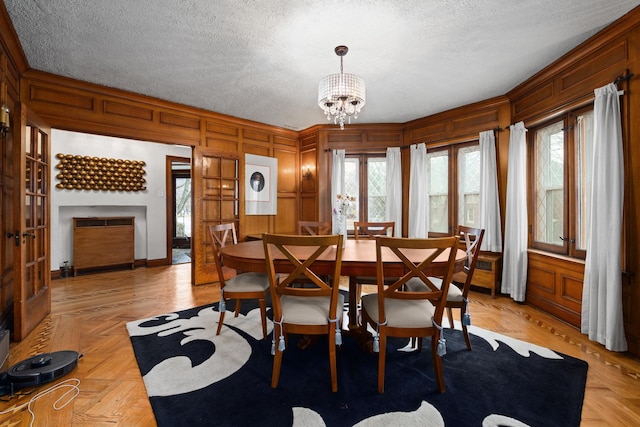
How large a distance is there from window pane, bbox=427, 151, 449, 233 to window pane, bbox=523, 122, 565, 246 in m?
1.25

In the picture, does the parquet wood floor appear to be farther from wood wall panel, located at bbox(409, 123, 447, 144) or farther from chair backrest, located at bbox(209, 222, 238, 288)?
wood wall panel, located at bbox(409, 123, 447, 144)

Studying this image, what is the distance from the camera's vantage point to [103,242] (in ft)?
17.2

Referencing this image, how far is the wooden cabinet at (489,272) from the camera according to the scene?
3.82 metres

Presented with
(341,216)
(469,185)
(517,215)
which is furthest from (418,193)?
(341,216)

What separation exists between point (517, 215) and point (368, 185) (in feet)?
7.63

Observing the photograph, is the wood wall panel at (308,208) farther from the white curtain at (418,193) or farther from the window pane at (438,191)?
the window pane at (438,191)

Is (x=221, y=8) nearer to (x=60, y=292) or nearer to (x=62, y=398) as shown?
(x=62, y=398)

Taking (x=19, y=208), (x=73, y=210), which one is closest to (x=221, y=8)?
(x=19, y=208)

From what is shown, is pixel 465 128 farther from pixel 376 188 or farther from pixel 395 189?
pixel 376 188

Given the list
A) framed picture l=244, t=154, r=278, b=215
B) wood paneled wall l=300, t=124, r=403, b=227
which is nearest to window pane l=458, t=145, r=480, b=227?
wood paneled wall l=300, t=124, r=403, b=227

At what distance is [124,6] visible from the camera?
213 centimetres

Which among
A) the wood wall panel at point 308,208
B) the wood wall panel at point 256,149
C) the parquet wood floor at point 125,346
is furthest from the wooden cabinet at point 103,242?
the wood wall panel at point 308,208

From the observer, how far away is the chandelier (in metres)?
2.57

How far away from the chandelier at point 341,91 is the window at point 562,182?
90.3 inches
